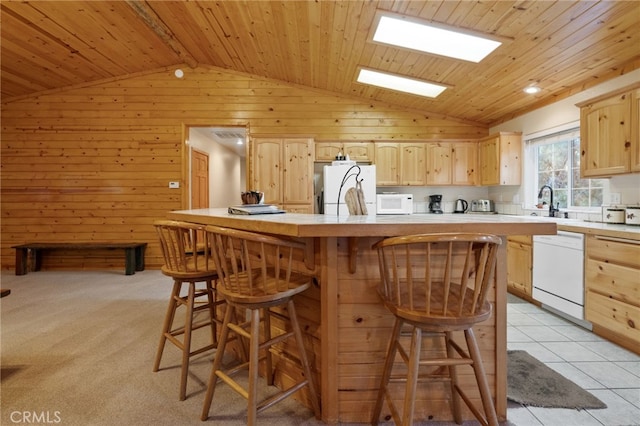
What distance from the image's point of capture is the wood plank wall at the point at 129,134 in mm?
4750

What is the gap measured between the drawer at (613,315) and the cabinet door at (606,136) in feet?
3.66

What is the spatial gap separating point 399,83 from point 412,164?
1228 millimetres

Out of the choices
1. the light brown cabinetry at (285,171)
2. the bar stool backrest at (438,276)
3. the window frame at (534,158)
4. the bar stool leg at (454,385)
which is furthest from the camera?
the light brown cabinetry at (285,171)

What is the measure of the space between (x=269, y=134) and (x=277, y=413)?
378cm

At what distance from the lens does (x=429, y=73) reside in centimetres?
348

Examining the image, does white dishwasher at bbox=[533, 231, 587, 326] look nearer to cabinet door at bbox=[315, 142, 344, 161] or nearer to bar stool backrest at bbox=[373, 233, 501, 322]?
bar stool backrest at bbox=[373, 233, 501, 322]

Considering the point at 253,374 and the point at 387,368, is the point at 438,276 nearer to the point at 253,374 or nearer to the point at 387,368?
the point at 387,368

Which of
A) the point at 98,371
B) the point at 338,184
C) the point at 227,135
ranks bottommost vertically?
the point at 98,371

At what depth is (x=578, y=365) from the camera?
2.02m

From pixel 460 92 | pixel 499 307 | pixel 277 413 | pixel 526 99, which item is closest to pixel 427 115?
pixel 460 92

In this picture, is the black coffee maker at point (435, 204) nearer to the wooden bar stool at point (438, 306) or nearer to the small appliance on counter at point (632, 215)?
the small appliance on counter at point (632, 215)

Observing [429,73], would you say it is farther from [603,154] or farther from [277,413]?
[277,413]

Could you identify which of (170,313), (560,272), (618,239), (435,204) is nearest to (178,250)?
(170,313)

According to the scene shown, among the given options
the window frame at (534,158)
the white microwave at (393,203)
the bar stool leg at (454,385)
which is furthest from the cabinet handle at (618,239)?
the white microwave at (393,203)
